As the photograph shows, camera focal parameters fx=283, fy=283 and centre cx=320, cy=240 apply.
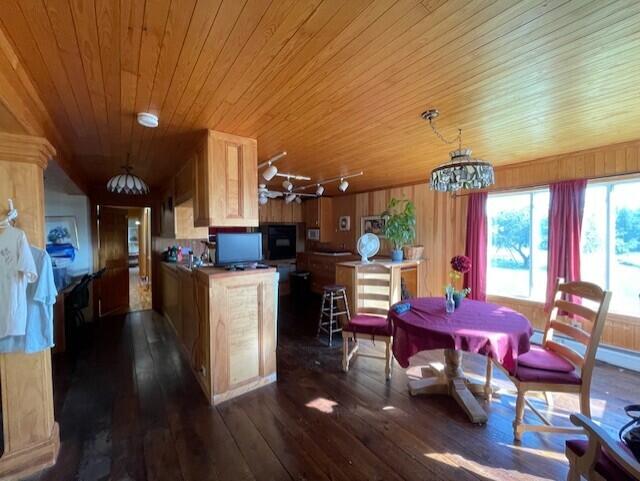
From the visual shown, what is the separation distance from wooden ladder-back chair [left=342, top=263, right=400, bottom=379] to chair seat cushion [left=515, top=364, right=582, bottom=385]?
108 cm

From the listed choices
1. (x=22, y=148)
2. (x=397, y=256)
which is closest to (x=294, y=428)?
(x=22, y=148)

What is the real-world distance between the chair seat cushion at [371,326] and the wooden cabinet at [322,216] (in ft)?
12.0

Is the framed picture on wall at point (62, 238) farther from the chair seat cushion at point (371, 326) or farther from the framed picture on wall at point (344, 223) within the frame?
the framed picture on wall at point (344, 223)

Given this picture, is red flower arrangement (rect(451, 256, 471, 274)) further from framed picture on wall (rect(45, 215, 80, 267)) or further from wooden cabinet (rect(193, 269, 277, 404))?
framed picture on wall (rect(45, 215, 80, 267))

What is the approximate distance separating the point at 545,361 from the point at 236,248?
8.55ft

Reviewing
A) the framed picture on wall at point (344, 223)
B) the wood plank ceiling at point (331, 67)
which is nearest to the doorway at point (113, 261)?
the wood plank ceiling at point (331, 67)

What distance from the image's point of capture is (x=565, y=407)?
7.55ft

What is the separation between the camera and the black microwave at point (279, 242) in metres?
6.33

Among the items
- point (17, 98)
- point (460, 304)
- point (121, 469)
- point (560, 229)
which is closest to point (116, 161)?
point (17, 98)

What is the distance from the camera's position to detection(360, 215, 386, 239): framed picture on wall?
5422 mm

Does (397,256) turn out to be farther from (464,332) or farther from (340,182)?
(464,332)

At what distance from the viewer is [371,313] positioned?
322cm

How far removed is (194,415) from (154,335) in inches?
87.8

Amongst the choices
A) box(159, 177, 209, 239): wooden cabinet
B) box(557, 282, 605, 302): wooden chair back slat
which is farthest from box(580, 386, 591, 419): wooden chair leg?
box(159, 177, 209, 239): wooden cabinet
